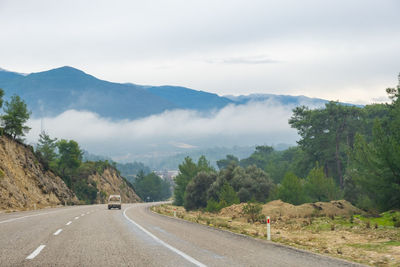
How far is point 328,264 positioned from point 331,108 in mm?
72450

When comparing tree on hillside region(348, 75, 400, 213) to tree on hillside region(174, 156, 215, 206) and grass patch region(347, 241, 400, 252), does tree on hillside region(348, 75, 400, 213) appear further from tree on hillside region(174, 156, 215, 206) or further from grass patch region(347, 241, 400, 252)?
tree on hillside region(174, 156, 215, 206)

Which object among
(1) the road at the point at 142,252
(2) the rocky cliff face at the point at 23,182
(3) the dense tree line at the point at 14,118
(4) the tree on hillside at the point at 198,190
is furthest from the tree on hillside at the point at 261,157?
(1) the road at the point at 142,252

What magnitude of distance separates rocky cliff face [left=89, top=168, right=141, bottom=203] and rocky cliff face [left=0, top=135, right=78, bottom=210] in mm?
36322

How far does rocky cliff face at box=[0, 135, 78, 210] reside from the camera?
45.0 m

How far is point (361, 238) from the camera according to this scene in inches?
722

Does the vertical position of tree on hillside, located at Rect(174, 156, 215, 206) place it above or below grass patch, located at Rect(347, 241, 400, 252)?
below

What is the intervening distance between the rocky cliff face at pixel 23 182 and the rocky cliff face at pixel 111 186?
36.3 m

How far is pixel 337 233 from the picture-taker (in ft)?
69.6

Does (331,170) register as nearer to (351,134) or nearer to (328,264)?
(351,134)

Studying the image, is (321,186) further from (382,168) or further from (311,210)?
(382,168)

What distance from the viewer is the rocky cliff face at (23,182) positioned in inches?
1772

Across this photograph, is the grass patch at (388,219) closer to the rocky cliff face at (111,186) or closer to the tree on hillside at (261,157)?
the rocky cliff face at (111,186)

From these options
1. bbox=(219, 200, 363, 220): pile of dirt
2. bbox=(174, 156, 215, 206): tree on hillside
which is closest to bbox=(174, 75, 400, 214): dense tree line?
bbox=(219, 200, 363, 220): pile of dirt

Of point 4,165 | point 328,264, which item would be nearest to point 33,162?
point 4,165
